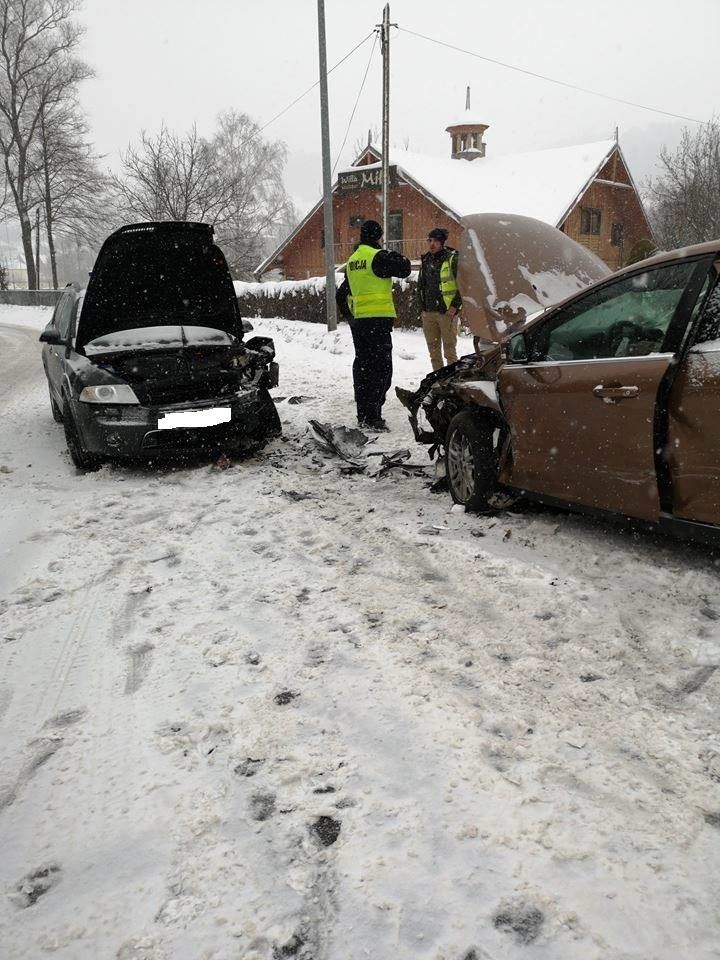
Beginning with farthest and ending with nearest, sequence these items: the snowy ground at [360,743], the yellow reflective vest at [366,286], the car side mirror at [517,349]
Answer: the yellow reflective vest at [366,286], the car side mirror at [517,349], the snowy ground at [360,743]

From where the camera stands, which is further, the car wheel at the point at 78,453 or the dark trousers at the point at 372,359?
the dark trousers at the point at 372,359

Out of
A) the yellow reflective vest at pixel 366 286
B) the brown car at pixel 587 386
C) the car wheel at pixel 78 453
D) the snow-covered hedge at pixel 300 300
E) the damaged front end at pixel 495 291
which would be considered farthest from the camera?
the snow-covered hedge at pixel 300 300

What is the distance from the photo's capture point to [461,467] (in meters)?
4.47

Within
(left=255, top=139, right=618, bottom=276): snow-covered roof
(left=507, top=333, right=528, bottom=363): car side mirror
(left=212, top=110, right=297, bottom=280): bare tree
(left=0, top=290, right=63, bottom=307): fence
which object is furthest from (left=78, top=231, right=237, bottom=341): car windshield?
(left=212, top=110, right=297, bottom=280): bare tree

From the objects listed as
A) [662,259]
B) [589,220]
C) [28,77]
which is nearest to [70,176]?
[28,77]

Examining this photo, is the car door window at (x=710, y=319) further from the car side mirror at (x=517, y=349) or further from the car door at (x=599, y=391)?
the car side mirror at (x=517, y=349)

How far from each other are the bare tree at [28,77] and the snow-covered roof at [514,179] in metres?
22.9

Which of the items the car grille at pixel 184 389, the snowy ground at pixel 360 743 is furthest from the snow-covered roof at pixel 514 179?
the snowy ground at pixel 360 743

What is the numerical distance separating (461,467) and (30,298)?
3681 centimetres

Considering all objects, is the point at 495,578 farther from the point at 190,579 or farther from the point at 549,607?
the point at 190,579

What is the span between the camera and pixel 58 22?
37.8 metres

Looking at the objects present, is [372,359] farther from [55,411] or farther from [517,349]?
[55,411]

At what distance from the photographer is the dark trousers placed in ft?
22.2

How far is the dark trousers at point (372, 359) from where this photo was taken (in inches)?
267
